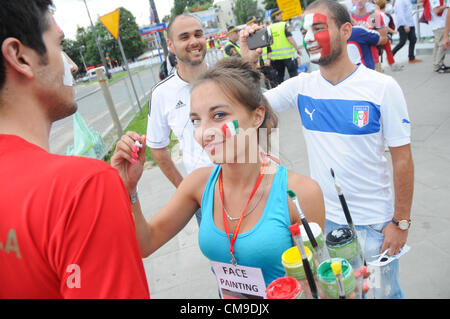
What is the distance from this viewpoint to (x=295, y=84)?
2.55 m

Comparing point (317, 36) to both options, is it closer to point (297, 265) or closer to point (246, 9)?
point (297, 265)

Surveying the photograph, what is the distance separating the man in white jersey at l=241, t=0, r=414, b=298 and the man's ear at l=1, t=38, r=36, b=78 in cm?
173

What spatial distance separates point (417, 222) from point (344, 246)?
9.49ft

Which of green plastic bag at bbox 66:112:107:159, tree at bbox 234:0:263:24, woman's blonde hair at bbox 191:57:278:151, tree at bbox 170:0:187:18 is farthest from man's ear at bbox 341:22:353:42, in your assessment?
tree at bbox 170:0:187:18

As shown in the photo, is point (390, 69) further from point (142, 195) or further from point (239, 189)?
point (239, 189)

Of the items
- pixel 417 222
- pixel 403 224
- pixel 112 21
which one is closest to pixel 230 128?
pixel 403 224

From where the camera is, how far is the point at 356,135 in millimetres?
2135

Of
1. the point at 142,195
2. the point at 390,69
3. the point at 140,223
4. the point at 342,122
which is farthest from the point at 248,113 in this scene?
the point at 390,69

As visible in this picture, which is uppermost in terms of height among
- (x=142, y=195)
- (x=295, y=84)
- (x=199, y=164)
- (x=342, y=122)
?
(x=295, y=84)

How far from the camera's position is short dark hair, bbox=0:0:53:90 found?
0.96 m

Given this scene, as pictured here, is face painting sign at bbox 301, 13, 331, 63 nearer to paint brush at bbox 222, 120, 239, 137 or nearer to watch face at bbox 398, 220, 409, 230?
paint brush at bbox 222, 120, 239, 137

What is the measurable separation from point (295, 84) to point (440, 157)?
3.07 metres

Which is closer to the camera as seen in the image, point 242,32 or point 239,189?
point 239,189

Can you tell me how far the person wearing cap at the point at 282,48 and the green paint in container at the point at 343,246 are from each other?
26.3 feet
